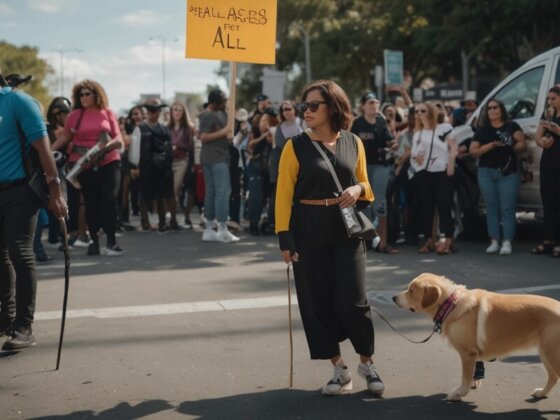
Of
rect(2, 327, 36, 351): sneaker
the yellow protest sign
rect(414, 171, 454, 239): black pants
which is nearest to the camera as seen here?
rect(2, 327, 36, 351): sneaker

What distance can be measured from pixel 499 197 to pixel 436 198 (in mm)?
775

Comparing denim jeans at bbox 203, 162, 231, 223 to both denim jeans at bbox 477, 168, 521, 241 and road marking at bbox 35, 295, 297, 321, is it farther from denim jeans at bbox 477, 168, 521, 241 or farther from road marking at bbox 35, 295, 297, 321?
road marking at bbox 35, 295, 297, 321

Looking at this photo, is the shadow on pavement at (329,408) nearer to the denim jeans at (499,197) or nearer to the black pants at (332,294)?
the black pants at (332,294)

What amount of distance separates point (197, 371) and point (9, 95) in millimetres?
2316

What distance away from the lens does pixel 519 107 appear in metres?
11.1

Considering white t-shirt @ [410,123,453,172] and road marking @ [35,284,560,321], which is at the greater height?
white t-shirt @ [410,123,453,172]

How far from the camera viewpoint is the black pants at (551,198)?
10.2 meters

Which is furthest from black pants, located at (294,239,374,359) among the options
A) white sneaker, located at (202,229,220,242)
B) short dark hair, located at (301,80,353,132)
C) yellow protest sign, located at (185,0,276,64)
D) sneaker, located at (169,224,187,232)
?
sneaker, located at (169,224,187,232)

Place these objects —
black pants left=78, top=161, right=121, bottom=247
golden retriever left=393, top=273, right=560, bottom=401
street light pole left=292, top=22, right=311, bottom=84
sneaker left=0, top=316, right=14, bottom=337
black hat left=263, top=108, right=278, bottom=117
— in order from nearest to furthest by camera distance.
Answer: golden retriever left=393, top=273, right=560, bottom=401
sneaker left=0, top=316, right=14, bottom=337
black pants left=78, top=161, right=121, bottom=247
black hat left=263, top=108, right=278, bottom=117
street light pole left=292, top=22, right=311, bottom=84

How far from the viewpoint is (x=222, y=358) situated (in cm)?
593

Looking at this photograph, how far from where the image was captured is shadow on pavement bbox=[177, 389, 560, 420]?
4.68m

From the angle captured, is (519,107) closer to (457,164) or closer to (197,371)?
(457,164)

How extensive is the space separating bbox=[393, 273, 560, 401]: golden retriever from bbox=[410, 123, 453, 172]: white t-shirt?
5.96 meters

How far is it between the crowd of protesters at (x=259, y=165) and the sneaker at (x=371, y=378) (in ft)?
15.4
